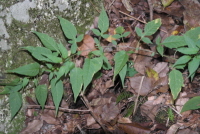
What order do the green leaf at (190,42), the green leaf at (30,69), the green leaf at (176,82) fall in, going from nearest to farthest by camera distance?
the green leaf at (190,42) < the green leaf at (176,82) < the green leaf at (30,69)

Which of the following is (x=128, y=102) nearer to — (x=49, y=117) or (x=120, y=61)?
(x=120, y=61)

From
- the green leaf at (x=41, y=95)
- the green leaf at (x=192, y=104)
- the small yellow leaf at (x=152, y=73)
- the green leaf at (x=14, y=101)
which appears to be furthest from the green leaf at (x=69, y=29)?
the green leaf at (x=192, y=104)

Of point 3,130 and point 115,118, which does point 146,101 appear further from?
point 3,130

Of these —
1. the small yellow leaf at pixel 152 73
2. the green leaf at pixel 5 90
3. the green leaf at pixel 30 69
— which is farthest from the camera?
the small yellow leaf at pixel 152 73

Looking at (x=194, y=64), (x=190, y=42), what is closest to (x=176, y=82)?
(x=194, y=64)

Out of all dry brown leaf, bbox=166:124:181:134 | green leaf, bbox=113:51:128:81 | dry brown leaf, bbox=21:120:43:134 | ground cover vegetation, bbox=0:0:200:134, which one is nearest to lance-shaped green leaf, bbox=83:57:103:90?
green leaf, bbox=113:51:128:81

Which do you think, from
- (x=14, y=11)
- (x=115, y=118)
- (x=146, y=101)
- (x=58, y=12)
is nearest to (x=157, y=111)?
(x=146, y=101)

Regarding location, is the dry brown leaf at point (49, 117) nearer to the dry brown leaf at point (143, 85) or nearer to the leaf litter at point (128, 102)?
the leaf litter at point (128, 102)
